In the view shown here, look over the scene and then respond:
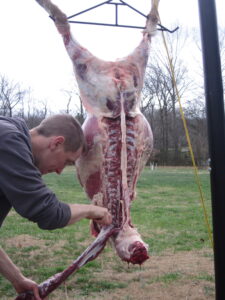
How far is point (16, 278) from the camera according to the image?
2.58m

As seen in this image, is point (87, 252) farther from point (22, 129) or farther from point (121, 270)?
point (121, 270)

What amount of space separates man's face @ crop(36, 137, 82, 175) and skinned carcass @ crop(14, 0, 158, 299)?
771 millimetres

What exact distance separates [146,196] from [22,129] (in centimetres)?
1150

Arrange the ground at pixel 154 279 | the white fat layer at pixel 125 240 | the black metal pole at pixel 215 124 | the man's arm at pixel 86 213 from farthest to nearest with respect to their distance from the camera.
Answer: the ground at pixel 154 279
the black metal pole at pixel 215 124
the white fat layer at pixel 125 240
the man's arm at pixel 86 213

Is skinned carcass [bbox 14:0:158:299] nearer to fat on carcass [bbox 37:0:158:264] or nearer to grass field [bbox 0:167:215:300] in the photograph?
fat on carcass [bbox 37:0:158:264]

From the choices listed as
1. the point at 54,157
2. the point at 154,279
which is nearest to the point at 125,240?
the point at 54,157

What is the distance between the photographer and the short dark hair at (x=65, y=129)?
87.3 inches

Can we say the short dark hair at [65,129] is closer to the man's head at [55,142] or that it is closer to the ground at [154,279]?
the man's head at [55,142]

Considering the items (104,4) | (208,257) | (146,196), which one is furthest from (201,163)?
(104,4)

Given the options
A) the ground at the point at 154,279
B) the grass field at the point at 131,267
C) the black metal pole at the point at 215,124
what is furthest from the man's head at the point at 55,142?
the ground at the point at 154,279

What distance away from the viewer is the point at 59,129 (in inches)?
87.1

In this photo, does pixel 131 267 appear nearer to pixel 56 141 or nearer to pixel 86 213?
pixel 86 213

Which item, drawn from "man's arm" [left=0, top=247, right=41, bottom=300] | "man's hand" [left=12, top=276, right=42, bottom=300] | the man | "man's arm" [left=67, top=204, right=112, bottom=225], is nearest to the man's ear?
the man

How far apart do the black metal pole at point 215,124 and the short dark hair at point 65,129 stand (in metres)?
1.04
